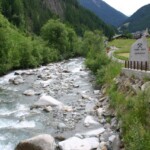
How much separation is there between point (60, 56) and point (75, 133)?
63.4 meters

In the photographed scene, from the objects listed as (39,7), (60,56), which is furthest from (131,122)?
(39,7)

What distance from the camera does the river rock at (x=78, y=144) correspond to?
16656 millimetres

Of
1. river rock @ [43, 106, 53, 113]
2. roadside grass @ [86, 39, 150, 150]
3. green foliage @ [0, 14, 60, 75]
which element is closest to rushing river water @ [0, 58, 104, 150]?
river rock @ [43, 106, 53, 113]

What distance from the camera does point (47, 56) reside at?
71.2 metres

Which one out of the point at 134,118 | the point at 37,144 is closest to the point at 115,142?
the point at 134,118

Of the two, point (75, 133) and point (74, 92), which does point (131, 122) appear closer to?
point (75, 133)

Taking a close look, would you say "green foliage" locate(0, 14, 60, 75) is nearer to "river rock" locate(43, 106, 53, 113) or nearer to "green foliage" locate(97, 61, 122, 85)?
"green foliage" locate(97, 61, 122, 85)

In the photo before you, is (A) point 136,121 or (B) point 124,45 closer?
(A) point 136,121

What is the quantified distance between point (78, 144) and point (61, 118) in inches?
232

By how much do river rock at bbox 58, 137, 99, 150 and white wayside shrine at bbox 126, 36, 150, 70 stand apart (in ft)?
21.8

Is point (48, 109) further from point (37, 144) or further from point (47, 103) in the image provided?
point (37, 144)

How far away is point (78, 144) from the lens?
17078 mm

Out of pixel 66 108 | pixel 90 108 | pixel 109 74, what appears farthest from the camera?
pixel 109 74

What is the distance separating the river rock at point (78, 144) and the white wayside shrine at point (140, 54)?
6.65m
